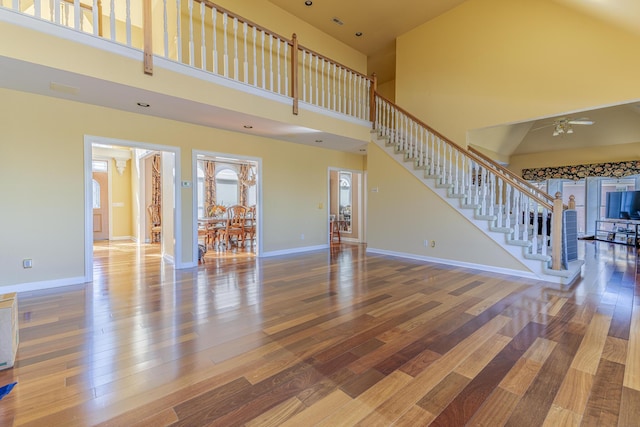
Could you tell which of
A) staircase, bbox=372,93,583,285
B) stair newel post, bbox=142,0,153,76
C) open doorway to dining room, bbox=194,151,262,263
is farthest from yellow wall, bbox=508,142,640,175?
stair newel post, bbox=142,0,153,76

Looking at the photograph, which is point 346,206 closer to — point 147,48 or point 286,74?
point 286,74

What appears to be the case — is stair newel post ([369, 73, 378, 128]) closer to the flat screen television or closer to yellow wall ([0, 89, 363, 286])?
yellow wall ([0, 89, 363, 286])

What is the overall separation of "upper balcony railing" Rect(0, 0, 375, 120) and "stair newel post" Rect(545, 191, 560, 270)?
153 inches

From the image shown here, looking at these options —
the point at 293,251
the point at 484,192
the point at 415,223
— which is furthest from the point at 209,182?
the point at 484,192

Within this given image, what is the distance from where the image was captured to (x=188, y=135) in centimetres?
524

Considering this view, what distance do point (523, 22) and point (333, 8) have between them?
3.57 m

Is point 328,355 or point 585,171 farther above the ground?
point 585,171

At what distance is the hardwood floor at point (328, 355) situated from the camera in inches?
62.2

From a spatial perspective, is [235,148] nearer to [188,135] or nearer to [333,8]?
[188,135]

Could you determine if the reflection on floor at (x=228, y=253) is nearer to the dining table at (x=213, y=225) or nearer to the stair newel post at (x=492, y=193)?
the dining table at (x=213, y=225)

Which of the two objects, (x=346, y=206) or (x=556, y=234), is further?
(x=346, y=206)

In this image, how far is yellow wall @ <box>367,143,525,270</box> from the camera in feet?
16.4

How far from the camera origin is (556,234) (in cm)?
421

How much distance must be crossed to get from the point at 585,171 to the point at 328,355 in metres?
11.2
